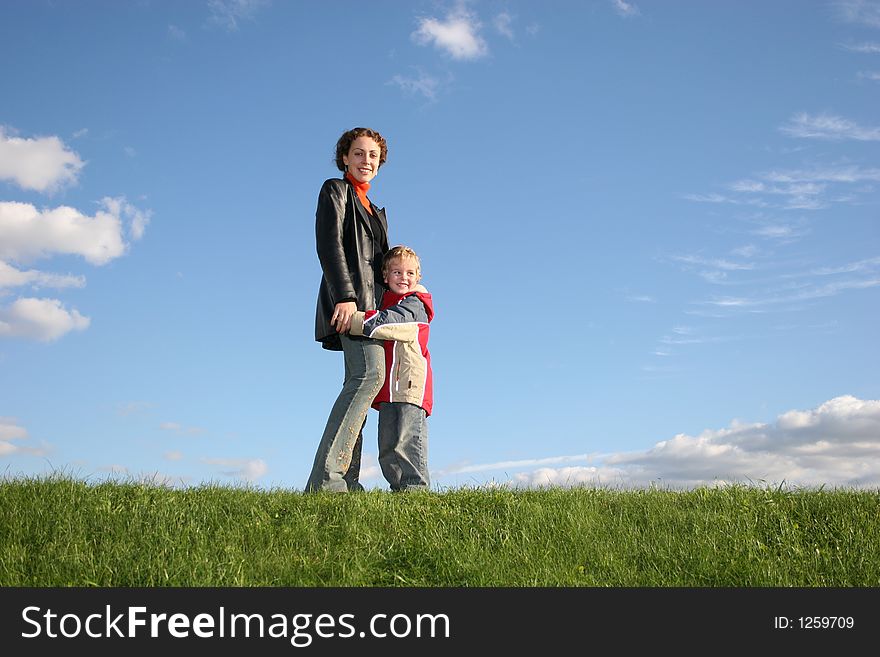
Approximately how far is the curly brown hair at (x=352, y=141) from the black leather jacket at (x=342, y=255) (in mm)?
446

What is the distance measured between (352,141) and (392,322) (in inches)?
88.7

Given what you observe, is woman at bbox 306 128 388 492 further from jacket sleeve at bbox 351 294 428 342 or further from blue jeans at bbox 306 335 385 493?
jacket sleeve at bbox 351 294 428 342

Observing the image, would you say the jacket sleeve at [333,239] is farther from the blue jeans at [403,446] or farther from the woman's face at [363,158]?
the blue jeans at [403,446]

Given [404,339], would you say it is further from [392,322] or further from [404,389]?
[404,389]

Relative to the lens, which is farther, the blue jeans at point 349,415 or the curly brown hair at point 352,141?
the curly brown hair at point 352,141

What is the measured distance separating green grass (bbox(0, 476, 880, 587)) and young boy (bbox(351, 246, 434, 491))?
737 millimetres

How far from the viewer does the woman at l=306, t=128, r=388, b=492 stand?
8.63 metres

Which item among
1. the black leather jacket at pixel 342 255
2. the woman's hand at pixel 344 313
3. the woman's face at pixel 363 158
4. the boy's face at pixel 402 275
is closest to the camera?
the woman's hand at pixel 344 313

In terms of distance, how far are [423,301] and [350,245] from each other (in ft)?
3.31

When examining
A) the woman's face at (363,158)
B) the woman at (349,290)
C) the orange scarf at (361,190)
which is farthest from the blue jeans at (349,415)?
the woman's face at (363,158)

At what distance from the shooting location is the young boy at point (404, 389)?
8.79 meters
